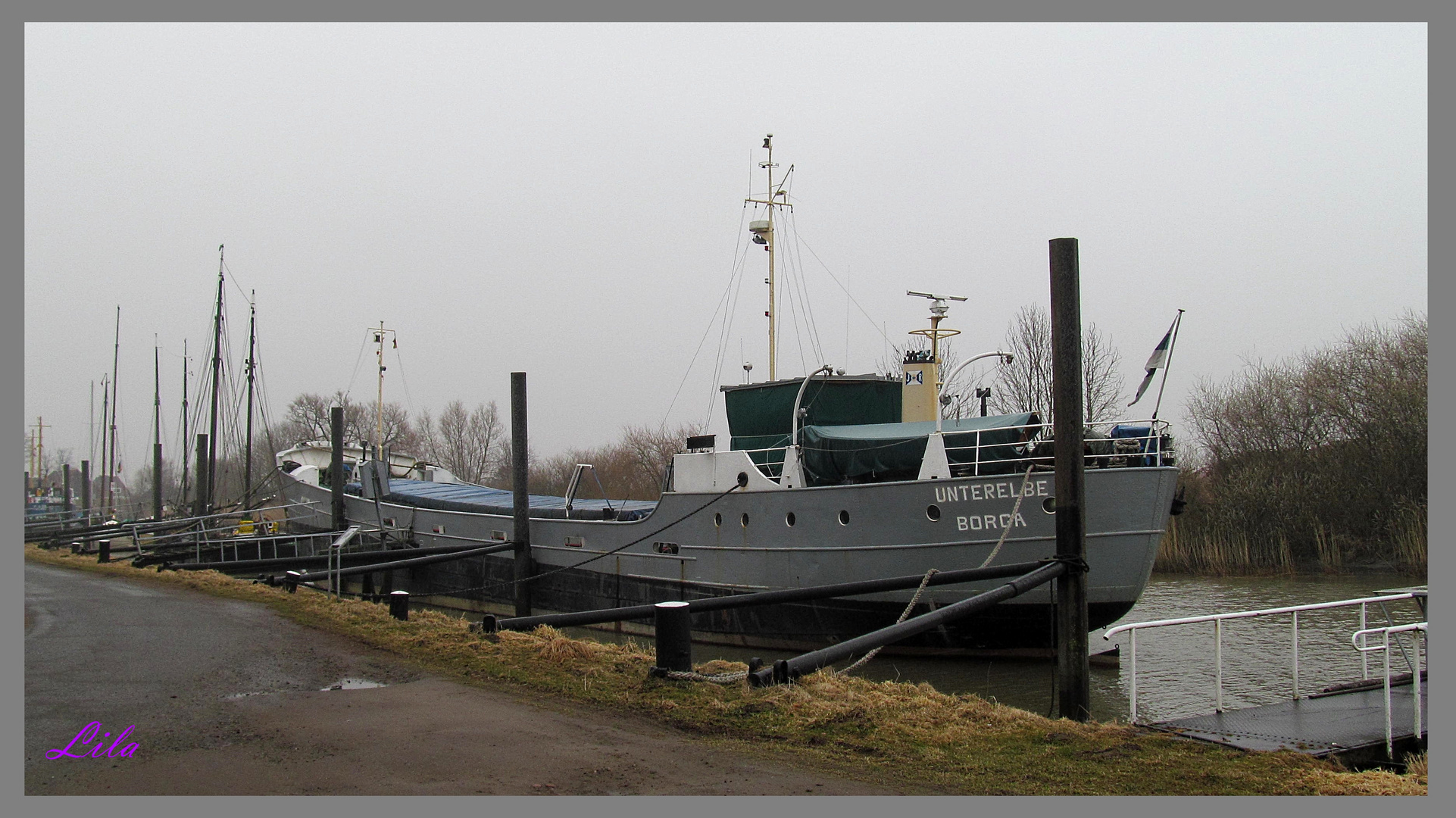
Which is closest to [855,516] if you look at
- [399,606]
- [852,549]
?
[852,549]

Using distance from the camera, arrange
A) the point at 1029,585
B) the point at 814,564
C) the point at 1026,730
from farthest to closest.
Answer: the point at 814,564
the point at 1029,585
the point at 1026,730

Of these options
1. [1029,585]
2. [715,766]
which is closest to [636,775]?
[715,766]

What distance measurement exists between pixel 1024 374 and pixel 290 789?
2991 cm

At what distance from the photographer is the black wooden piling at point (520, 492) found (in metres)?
16.0

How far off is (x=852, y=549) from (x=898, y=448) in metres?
1.53

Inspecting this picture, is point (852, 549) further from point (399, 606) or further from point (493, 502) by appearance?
point (493, 502)

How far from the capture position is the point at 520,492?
16141 mm

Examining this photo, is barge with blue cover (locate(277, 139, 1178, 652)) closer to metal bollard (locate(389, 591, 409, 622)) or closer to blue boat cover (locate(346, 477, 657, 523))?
blue boat cover (locate(346, 477, 657, 523))

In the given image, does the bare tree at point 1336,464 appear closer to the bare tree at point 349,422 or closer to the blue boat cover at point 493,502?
the blue boat cover at point 493,502

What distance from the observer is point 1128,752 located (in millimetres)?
6125

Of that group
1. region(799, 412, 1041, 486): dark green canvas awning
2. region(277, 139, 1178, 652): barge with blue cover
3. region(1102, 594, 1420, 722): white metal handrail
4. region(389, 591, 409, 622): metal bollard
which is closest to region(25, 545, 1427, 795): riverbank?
region(1102, 594, 1420, 722): white metal handrail

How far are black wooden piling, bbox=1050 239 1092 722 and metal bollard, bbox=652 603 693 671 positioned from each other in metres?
3.17

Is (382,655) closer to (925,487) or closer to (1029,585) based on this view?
(1029,585)
